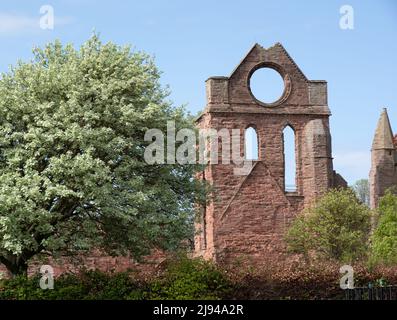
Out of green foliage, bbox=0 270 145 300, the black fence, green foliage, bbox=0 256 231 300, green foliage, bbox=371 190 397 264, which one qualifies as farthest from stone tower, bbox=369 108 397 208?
green foliage, bbox=0 270 145 300

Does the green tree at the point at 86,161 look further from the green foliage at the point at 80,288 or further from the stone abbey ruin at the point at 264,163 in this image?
the stone abbey ruin at the point at 264,163

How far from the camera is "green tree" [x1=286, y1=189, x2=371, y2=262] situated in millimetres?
44781

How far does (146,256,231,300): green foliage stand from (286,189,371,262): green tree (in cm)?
1771

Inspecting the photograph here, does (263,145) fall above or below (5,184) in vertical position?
above

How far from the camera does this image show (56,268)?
44.5 metres

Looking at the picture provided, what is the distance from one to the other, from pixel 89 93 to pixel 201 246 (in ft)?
79.1

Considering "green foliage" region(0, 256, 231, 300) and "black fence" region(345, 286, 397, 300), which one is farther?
"black fence" region(345, 286, 397, 300)

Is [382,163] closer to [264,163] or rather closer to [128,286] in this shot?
[264,163]

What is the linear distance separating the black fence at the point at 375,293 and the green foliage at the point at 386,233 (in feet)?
47.5

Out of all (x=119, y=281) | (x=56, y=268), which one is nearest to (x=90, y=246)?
(x=119, y=281)

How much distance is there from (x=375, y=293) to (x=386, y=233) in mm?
19167

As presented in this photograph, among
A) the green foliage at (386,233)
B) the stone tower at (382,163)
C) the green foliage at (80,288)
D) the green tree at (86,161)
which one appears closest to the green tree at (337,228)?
the green foliage at (386,233)

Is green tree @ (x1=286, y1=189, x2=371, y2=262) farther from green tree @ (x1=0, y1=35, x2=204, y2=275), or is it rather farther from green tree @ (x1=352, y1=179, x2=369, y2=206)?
green tree @ (x1=352, y1=179, x2=369, y2=206)
